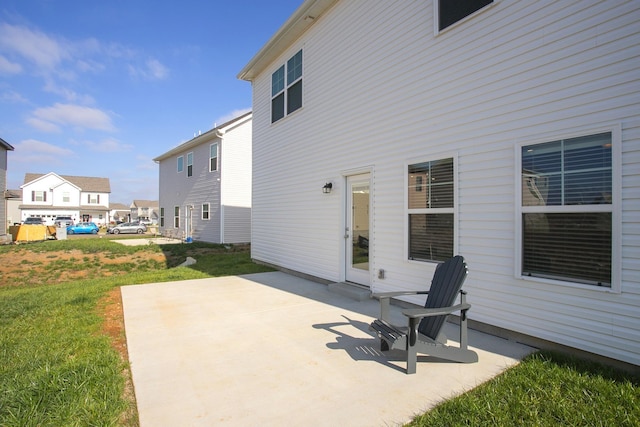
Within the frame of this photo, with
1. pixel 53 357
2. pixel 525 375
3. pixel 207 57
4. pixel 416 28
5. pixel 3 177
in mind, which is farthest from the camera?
pixel 3 177

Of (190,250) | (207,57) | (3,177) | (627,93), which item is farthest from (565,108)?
(3,177)

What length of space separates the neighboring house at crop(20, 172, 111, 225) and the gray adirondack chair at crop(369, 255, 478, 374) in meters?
49.6

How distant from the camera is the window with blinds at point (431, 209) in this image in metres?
4.62

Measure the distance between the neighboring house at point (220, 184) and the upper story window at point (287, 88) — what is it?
341 inches

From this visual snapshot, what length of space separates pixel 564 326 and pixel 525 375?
92cm

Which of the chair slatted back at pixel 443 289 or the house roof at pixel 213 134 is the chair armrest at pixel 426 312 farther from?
the house roof at pixel 213 134

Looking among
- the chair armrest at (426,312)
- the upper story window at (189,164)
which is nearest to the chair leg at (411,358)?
the chair armrest at (426,312)

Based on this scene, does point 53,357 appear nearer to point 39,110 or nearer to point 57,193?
point 39,110

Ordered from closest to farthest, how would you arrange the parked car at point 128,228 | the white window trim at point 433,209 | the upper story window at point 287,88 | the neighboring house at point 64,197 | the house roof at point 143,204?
the white window trim at point 433,209, the upper story window at point 287,88, the parked car at point 128,228, the neighboring house at point 64,197, the house roof at point 143,204

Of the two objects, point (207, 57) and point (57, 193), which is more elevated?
point (207, 57)

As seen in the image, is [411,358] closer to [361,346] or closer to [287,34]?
[361,346]

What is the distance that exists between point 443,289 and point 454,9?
3.90 meters

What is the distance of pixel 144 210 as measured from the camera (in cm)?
7312

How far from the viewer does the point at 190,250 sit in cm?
1520
